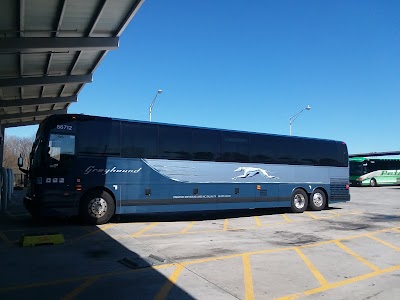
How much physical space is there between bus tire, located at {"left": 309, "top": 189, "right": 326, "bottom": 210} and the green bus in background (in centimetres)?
2688

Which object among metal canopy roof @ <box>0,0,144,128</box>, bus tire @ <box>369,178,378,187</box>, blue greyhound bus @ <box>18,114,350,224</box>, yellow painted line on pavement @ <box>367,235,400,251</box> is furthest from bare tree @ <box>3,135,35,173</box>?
yellow painted line on pavement @ <box>367,235,400,251</box>

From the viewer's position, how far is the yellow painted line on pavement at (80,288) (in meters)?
5.32

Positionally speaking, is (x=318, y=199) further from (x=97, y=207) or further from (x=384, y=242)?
(x=97, y=207)

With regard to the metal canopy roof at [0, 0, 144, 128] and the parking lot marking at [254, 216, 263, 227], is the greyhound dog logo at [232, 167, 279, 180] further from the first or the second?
the metal canopy roof at [0, 0, 144, 128]

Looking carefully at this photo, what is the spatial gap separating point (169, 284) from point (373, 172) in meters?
41.5

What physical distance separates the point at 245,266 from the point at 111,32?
471 inches

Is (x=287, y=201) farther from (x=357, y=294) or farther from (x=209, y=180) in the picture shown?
(x=357, y=294)

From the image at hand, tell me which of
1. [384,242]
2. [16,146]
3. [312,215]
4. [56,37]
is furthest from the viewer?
[16,146]

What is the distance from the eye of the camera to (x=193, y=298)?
17.3ft

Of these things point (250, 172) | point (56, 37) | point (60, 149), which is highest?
point (56, 37)

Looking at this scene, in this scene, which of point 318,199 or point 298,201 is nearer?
point 298,201

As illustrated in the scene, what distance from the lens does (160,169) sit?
1305 centimetres

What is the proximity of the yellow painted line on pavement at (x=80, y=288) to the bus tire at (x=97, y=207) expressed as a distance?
5817 mm

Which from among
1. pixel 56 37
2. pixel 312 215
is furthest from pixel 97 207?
pixel 312 215
